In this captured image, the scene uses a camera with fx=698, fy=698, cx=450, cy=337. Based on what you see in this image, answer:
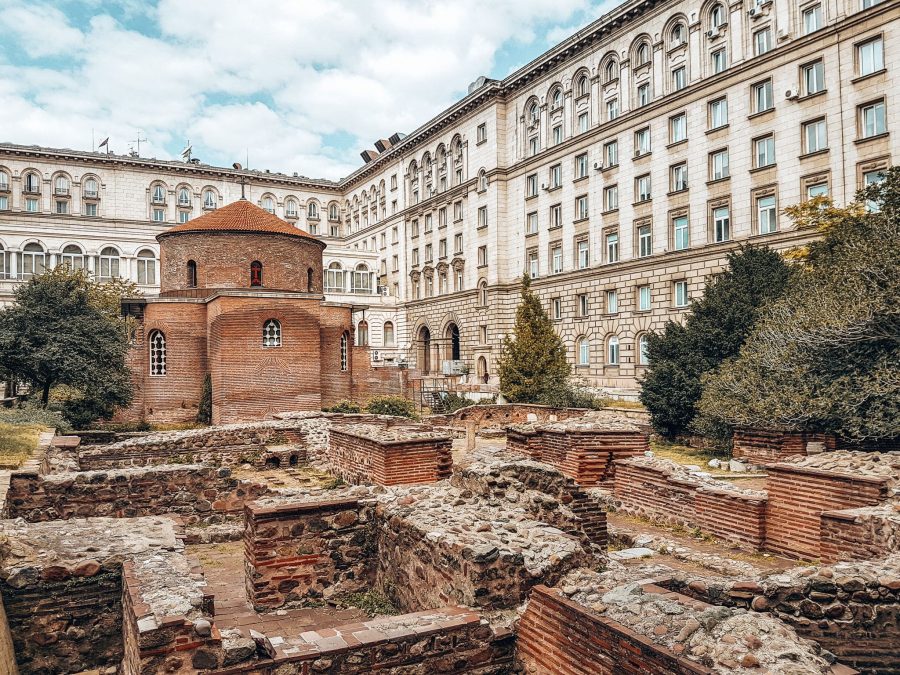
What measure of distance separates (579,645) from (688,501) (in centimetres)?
540

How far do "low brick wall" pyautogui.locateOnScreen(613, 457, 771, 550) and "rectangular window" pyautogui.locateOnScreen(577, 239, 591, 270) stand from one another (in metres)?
28.2

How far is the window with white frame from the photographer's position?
96.3 ft

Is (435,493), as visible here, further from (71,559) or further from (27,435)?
(27,435)

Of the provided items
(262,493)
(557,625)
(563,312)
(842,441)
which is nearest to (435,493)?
(557,625)

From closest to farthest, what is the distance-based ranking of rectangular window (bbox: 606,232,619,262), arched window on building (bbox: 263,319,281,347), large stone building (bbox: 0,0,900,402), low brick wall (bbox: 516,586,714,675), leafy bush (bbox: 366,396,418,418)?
1. low brick wall (bbox: 516,586,714,675)
2. leafy bush (bbox: 366,396,418,418)
3. large stone building (bbox: 0,0,900,402)
4. arched window on building (bbox: 263,319,281,347)
5. rectangular window (bbox: 606,232,619,262)

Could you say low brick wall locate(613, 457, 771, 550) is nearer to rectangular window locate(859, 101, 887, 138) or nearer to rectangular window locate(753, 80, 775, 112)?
rectangular window locate(859, 101, 887, 138)

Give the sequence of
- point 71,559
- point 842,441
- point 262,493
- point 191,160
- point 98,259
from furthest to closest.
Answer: point 191,160 < point 98,259 < point 842,441 < point 262,493 < point 71,559

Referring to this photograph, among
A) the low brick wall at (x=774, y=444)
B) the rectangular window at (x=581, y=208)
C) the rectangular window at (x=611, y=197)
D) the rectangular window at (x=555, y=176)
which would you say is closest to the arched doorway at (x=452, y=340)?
the rectangular window at (x=555, y=176)

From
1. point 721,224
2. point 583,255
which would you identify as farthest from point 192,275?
point 721,224

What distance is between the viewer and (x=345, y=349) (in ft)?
103

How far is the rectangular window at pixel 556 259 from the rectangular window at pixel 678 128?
9.15 meters

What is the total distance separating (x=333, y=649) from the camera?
4.53m

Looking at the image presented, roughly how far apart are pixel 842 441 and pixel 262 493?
11.1 metres

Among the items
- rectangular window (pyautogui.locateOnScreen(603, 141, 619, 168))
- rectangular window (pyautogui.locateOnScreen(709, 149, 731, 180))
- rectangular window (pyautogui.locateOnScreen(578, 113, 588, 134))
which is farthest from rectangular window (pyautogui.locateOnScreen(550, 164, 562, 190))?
rectangular window (pyautogui.locateOnScreen(709, 149, 731, 180))
